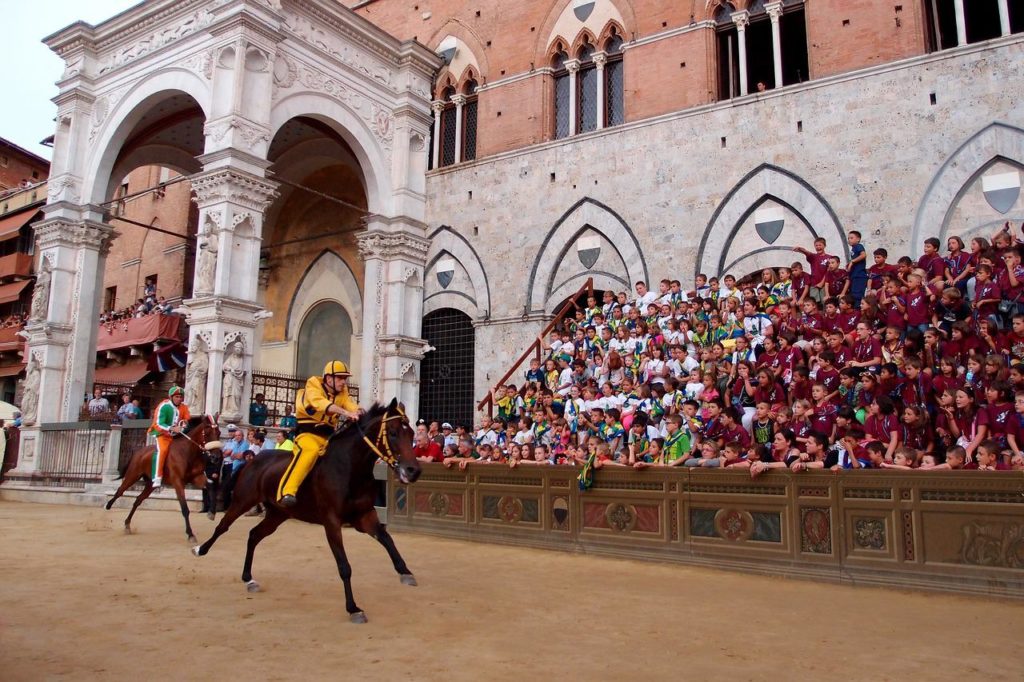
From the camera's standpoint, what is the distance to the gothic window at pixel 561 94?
20.4m

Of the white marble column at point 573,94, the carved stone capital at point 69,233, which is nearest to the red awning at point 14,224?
the carved stone capital at point 69,233

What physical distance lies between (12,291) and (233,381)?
77.3ft

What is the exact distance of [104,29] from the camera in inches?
783

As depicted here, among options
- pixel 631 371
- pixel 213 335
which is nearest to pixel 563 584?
pixel 631 371

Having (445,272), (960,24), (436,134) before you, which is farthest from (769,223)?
(436,134)

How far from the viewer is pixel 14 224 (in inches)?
1320

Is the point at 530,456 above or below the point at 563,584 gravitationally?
above

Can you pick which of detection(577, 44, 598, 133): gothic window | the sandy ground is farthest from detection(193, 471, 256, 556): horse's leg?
detection(577, 44, 598, 133): gothic window

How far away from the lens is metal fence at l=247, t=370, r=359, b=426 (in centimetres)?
2102

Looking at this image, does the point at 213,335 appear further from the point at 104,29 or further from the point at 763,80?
the point at 763,80

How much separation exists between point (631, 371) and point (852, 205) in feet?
21.1

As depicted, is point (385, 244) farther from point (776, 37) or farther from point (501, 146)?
point (776, 37)

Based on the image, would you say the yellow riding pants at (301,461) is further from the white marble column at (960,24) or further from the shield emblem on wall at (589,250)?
the white marble column at (960,24)

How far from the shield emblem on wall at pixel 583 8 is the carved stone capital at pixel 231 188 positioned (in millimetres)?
9302
